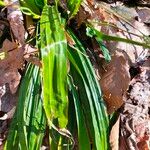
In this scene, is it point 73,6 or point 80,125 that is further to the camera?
point 73,6

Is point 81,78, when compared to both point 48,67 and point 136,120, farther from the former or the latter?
point 136,120

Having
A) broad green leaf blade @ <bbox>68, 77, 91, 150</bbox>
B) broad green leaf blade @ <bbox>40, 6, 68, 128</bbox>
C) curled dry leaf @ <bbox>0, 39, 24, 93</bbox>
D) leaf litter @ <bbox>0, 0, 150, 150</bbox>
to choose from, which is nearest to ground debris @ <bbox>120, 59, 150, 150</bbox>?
leaf litter @ <bbox>0, 0, 150, 150</bbox>

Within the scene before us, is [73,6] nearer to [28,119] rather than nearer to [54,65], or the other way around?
[54,65]

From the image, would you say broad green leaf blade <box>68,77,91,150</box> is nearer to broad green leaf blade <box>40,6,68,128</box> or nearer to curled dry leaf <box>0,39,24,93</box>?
broad green leaf blade <box>40,6,68,128</box>

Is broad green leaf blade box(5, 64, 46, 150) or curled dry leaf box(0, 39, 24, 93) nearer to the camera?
broad green leaf blade box(5, 64, 46, 150)

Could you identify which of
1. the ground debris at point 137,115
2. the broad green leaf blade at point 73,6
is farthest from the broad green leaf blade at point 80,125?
the broad green leaf blade at point 73,6

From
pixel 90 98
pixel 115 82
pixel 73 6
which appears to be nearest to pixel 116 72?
pixel 115 82
